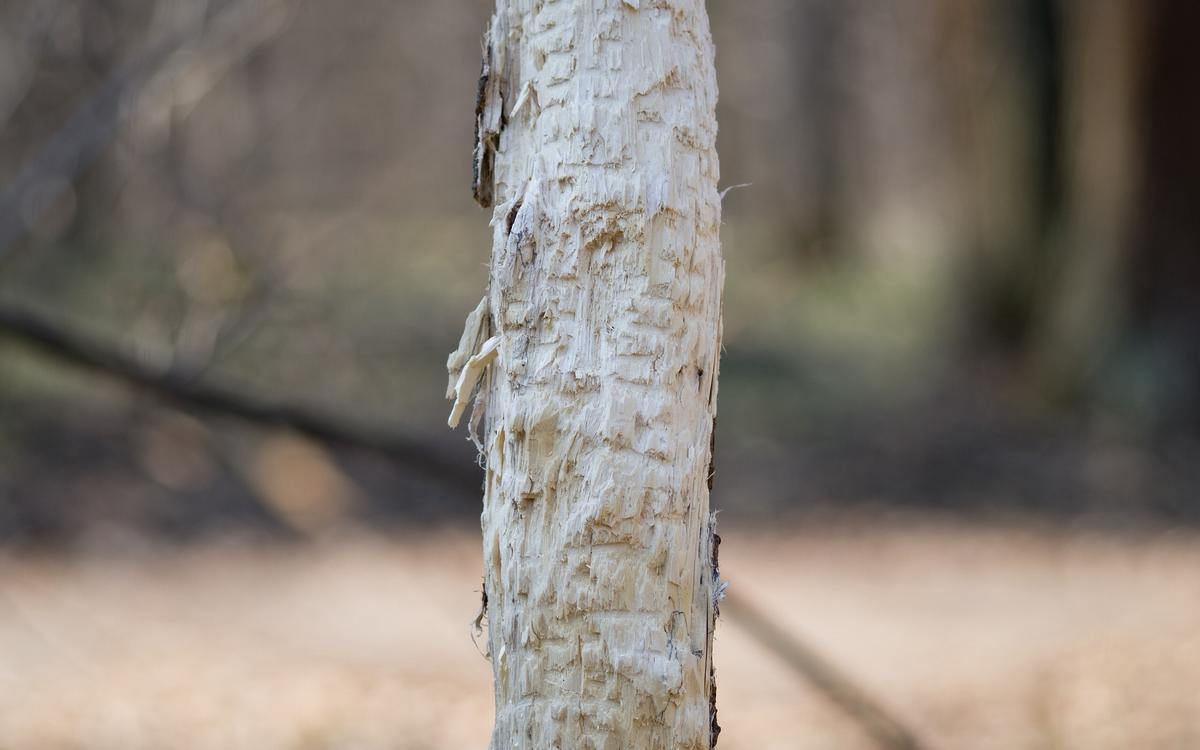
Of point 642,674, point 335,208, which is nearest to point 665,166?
point 642,674

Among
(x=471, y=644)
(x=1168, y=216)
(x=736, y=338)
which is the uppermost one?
(x=736, y=338)

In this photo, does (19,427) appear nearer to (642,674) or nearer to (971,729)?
(971,729)

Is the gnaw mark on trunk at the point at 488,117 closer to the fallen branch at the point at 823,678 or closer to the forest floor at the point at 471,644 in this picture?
the fallen branch at the point at 823,678

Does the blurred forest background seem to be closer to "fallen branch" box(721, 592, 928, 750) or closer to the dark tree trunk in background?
the dark tree trunk in background

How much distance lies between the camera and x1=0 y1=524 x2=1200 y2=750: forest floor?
11.8ft

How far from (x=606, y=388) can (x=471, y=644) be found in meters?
3.84

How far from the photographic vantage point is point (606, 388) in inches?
47.1

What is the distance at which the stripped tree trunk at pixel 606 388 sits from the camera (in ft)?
3.92

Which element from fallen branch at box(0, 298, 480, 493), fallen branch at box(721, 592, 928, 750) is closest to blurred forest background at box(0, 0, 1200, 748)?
fallen branch at box(721, 592, 928, 750)

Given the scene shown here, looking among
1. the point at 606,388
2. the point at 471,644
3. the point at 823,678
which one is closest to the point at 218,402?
the point at 606,388

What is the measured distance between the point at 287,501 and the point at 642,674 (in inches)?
217

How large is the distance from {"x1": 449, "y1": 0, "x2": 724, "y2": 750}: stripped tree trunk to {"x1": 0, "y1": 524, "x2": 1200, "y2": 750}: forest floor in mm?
2476

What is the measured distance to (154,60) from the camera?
348cm

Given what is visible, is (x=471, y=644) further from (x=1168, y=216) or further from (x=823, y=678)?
(x=1168, y=216)
